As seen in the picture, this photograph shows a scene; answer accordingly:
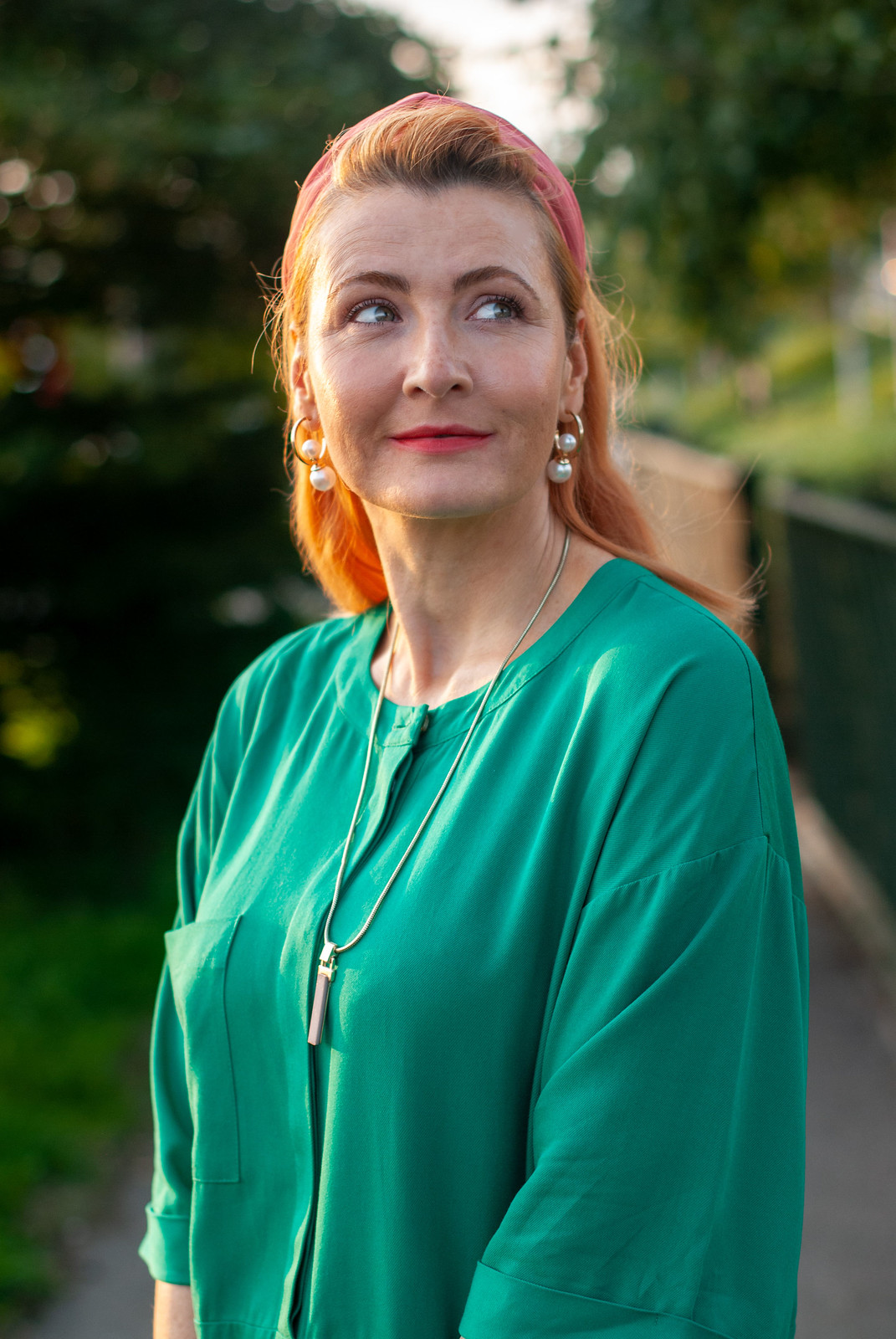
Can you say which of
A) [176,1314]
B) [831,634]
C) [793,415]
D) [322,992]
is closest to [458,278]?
[322,992]

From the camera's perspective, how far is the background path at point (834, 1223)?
10.9ft

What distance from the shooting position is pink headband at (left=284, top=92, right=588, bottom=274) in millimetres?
1628

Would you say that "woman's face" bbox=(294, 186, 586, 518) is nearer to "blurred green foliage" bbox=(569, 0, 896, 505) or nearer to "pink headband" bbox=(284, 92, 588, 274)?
"pink headband" bbox=(284, 92, 588, 274)

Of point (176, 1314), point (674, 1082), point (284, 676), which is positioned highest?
point (284, 676)

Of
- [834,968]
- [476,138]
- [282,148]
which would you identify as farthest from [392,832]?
[282,148]

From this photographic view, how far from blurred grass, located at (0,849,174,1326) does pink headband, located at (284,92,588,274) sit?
118 inches

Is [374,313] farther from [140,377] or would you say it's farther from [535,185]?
[140,377]

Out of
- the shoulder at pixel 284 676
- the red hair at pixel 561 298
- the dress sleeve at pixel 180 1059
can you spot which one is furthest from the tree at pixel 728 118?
the dress sleeve at pixel 180 1059

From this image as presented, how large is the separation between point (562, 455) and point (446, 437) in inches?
10.7

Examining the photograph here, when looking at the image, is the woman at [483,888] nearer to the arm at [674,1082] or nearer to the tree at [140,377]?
the arm at [674,1082]

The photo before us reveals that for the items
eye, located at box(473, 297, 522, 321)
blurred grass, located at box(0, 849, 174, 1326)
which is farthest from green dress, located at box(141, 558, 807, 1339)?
blurred grass, located at box(0, 849, 174, 1326)

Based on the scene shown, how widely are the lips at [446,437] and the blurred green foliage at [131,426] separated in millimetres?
3843

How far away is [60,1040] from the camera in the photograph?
480cm

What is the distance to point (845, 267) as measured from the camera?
26.4m
